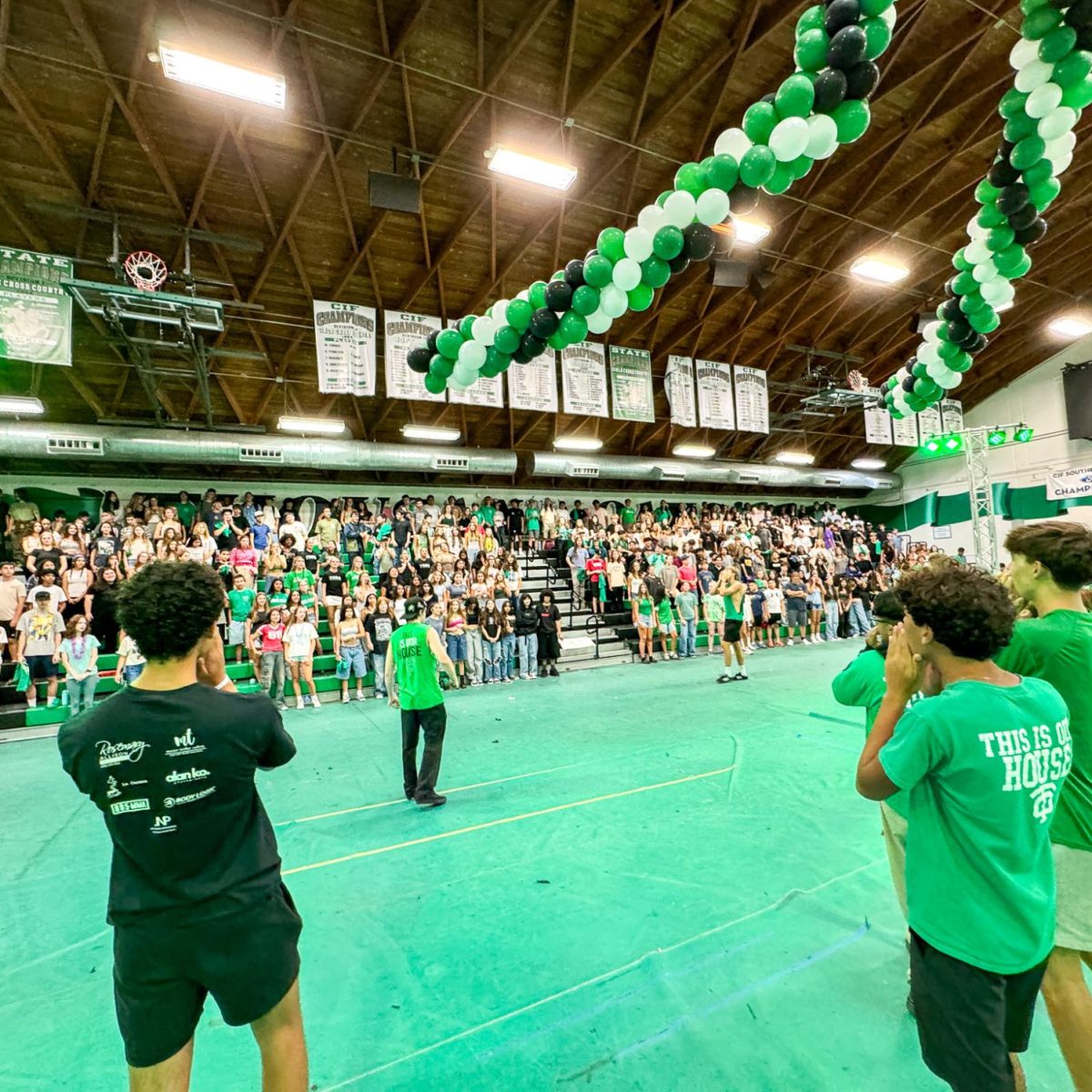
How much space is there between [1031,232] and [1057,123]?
0.84 m

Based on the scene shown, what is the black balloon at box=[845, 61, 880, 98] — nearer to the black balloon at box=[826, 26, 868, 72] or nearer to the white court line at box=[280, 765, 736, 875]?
the black balloon at box=[826, 26, 868, 72]

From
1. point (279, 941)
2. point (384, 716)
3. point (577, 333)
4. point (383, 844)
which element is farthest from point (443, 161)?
point (279, 941)

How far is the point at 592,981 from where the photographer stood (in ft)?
7.63

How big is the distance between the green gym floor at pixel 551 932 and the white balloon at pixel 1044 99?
497 centimetres

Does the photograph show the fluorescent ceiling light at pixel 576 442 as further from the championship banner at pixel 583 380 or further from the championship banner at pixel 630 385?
the championship banner at pixel 583 380

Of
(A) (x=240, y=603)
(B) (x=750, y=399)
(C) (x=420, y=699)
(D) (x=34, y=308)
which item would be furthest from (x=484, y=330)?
(B) (x=750, y=399)

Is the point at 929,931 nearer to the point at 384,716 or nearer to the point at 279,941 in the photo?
the point at 279,941

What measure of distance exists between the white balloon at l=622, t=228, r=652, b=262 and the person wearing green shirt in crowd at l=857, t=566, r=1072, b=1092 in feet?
13.4

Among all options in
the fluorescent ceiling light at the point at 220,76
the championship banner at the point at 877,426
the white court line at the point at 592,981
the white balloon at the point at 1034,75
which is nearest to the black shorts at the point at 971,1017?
the white court line at the point at 592,981

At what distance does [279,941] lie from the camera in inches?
55.5

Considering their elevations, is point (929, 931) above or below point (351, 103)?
below

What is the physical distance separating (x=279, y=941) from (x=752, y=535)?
698 inches

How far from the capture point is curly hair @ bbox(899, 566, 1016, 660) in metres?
1.30

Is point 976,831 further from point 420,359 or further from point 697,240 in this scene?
point 420,359
